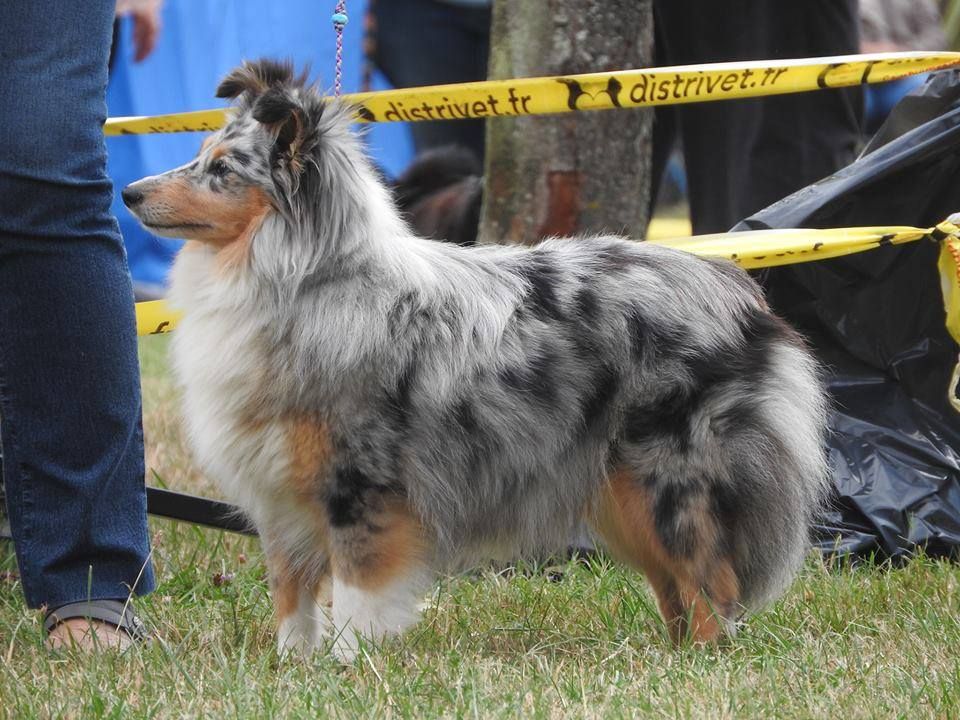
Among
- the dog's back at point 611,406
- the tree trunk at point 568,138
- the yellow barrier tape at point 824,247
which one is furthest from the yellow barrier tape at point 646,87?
the dog's back at point 611,406

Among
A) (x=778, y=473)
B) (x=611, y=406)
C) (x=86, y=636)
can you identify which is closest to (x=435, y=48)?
(x=611, y=406)

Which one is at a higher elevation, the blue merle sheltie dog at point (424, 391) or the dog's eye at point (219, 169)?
the dog's eye at point (219, 169)

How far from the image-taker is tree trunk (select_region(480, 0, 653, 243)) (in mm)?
4703

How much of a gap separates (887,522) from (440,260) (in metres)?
1.69

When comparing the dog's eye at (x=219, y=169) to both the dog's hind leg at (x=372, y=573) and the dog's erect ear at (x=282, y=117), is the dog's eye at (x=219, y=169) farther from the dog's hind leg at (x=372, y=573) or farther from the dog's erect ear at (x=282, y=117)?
the dog's hind leg at (x=372, y=573)

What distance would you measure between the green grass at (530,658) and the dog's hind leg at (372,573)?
69 mm

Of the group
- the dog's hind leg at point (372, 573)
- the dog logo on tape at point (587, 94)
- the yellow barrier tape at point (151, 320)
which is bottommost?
the dog's hind leg at point (372, 573)

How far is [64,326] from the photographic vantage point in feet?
9.27

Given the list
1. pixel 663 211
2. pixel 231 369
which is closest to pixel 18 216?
pixel 231 369

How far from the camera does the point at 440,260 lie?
3.16m

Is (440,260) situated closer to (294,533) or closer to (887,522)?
(294,533)

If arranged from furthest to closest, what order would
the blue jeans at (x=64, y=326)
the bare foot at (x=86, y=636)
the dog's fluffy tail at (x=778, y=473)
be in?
the dog's fluffy tail at (x=778, y=473) < the bare foot at (x=86, y=636) < the blue jeans at (x=64, y=326)

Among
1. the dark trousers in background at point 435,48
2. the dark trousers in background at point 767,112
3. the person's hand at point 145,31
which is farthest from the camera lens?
the person's hand at point 145,31

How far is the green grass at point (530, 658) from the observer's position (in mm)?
2477
